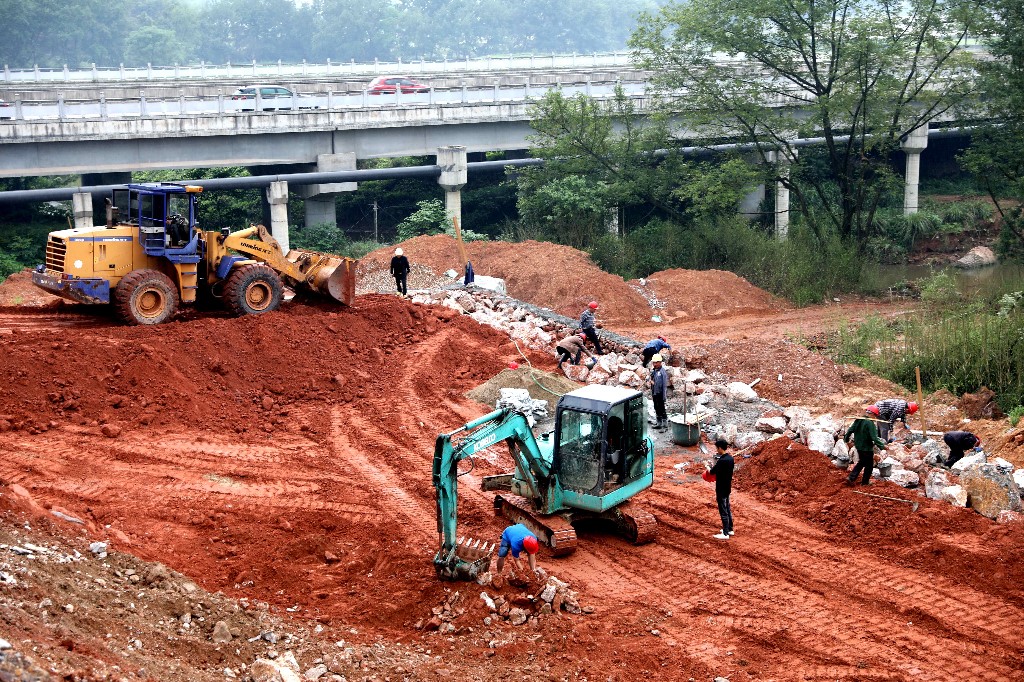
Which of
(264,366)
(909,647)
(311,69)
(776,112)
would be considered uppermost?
(311,69)

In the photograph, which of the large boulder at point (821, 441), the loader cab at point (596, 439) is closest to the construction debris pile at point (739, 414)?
the large boulder at point (821, 441)

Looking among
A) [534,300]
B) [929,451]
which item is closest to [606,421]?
[929,451]

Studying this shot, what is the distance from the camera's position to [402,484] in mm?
15477

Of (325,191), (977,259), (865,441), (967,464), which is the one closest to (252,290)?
(865,441)

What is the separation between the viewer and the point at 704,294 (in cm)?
3014

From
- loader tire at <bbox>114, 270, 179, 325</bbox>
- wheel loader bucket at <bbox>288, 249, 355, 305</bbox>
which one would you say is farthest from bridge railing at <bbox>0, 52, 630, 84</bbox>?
loader tire at <bbox>114, 270, 179, 325</bbox>

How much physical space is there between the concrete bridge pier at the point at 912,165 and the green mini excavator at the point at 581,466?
34071 mm

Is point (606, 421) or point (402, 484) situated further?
point (402, 484)

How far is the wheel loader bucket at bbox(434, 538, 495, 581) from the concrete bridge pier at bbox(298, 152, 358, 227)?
27218 millimetres

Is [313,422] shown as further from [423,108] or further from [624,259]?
[423,108]

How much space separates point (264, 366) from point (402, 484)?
5.05m

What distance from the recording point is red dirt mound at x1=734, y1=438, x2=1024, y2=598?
12430 mm

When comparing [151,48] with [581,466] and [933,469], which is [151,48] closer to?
[581,466]

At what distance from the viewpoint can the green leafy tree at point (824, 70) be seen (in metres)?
31.2
